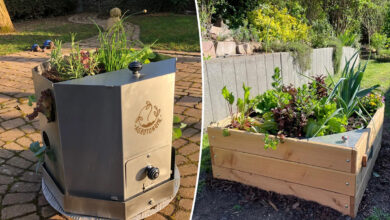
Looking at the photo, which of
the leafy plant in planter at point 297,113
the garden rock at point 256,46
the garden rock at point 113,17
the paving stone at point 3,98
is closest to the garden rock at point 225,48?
the garden rock at point 256,46

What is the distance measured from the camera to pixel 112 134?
135 centimetres

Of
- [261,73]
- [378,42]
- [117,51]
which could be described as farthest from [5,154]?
[378,42]

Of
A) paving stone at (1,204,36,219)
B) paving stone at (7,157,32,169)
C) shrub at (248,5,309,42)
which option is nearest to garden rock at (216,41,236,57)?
shrub at (248,5,309,42)

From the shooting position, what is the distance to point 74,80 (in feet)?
4.38

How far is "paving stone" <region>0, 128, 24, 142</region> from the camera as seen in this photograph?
162cm

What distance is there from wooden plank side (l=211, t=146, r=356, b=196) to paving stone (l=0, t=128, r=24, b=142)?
140 cm

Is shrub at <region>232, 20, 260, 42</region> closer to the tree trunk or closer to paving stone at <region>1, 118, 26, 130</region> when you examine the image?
paving stone at <region>1, 118, 26, 130</region>

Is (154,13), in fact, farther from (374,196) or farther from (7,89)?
(374,196)

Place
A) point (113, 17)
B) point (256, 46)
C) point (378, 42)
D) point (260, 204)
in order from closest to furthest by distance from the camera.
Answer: point (113, 17) < point (260, 204) < point (256, 46) < point (378, 42)

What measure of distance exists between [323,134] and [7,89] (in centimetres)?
199

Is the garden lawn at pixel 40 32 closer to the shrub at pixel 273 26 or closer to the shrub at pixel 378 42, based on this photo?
the shrub at pixel 273 26

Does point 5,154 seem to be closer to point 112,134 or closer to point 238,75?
point 112,134

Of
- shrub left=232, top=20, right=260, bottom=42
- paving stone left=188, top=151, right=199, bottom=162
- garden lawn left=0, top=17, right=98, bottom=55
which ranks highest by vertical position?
shrub left=232, top=20, right=260, bottom=42

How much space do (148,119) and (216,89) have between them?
2208mm
